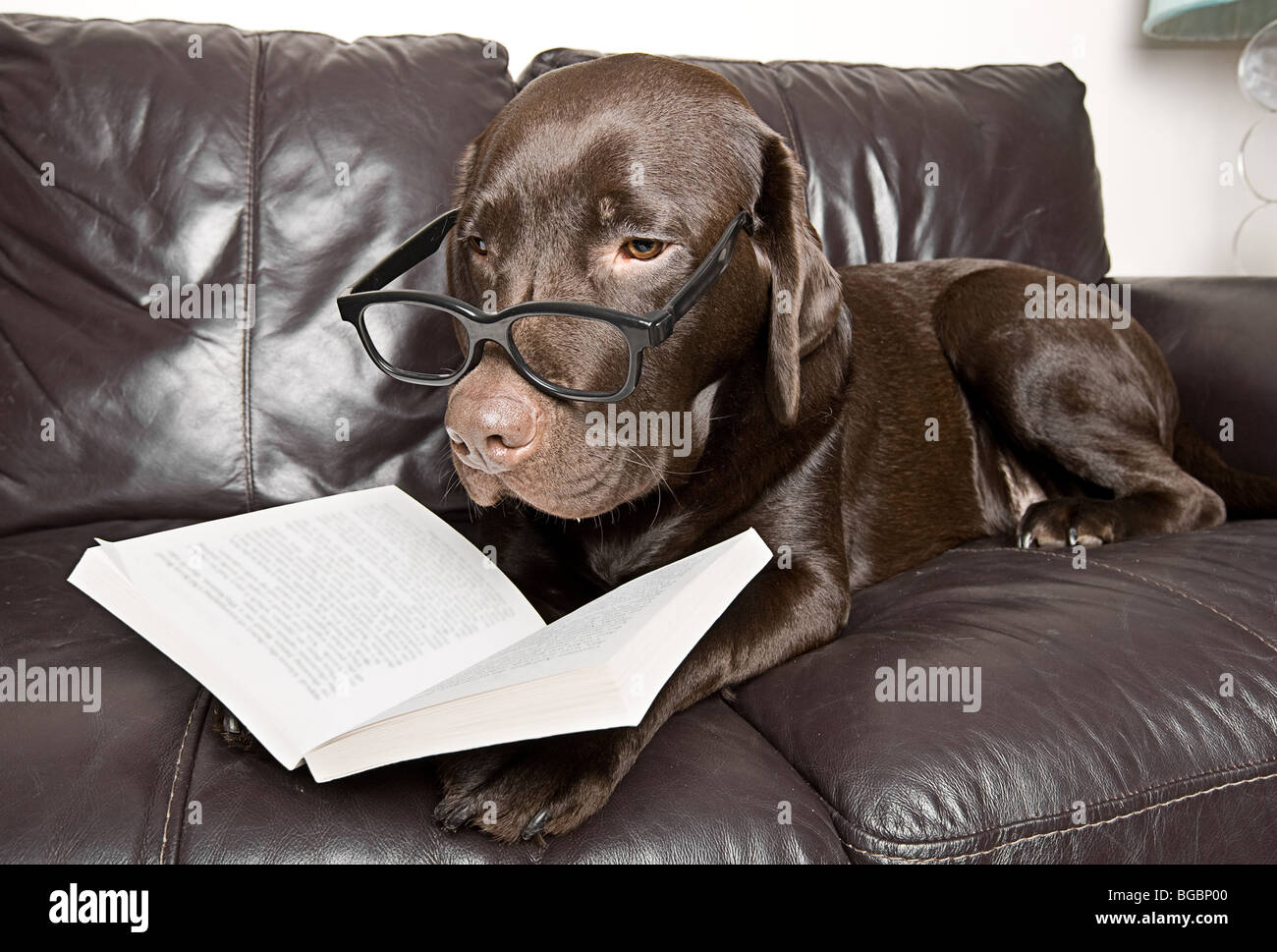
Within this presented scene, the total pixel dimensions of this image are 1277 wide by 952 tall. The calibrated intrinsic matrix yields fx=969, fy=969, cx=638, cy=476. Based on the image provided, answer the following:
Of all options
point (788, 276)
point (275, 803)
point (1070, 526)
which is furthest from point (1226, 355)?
point (275, 803)

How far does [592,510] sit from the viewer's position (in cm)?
120

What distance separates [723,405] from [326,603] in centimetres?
65

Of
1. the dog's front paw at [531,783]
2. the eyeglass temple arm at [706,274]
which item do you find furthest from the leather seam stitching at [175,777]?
the eyeglass temple arm at [706,274]

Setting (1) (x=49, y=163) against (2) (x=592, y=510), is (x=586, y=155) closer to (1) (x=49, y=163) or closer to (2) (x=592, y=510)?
(2) (x=592, y=510)

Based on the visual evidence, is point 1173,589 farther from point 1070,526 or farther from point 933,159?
point 933,159

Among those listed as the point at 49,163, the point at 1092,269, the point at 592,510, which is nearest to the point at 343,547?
the point at 592,510

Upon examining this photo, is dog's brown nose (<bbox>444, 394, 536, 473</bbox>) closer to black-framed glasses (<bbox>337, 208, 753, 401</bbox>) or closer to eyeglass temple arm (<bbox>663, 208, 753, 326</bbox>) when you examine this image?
black-framed glasses (<bbox>337, 208, 753, 401</bbox>)

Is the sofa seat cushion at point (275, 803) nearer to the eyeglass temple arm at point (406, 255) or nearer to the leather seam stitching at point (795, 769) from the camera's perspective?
the leather seam stitching at point (795, 769)

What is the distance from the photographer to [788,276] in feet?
4.33

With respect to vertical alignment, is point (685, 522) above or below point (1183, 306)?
below

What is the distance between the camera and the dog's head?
3.62 feet

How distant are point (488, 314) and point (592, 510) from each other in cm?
28

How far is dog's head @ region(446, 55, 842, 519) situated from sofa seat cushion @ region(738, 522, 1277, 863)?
36 cm
